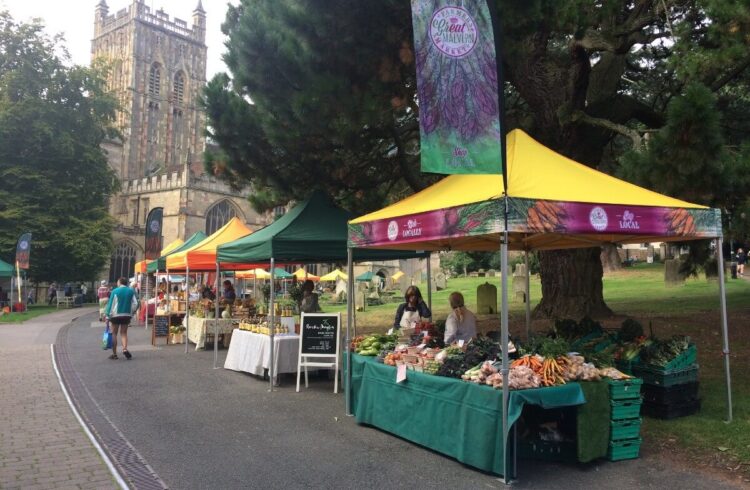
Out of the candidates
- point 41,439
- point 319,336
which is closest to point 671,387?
point 319,336

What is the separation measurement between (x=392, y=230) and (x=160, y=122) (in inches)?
2939

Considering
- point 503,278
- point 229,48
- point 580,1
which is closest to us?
point 503,278

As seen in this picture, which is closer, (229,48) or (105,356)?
(229,48)

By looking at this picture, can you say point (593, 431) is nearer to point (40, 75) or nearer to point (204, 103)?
point (204, 103)

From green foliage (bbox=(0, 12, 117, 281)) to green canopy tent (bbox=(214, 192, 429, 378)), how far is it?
30.5 meters

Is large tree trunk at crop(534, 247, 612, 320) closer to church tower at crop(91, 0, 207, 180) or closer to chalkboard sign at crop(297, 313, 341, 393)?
chalkboard sign at crop(297, 313, 341, 393)

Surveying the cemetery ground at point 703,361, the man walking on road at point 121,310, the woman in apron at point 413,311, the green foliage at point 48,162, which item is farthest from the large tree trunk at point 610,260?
the man walking on road at point 121,310

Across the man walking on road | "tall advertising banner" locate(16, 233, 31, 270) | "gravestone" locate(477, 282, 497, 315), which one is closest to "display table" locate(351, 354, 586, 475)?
the man walking on road

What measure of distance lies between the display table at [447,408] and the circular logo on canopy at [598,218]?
4.95 feet

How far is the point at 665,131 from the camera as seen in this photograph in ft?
A: 22.2

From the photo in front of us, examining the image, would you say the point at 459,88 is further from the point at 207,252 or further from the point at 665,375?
the point at 207,252

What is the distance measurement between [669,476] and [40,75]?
42.7 meters

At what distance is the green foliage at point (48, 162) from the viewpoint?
35406 millimetres

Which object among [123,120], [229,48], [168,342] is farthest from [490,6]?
[123,120]
